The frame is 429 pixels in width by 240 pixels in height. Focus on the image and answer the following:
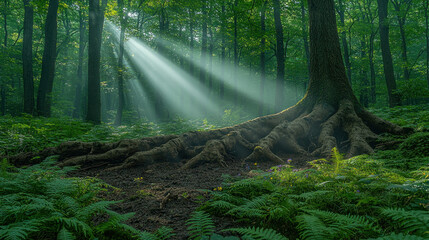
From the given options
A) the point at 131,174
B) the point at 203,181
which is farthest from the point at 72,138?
the point at 203,181

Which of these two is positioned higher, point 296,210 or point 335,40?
point 335,40

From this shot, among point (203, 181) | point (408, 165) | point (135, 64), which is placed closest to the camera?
point (408, 165)

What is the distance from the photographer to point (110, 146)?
483 cm

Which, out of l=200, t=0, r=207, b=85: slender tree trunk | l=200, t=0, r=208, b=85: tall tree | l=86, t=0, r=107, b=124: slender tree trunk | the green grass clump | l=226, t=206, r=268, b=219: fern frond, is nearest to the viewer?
the green grass clump

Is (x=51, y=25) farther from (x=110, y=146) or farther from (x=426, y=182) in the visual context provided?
(x=426, y=182)

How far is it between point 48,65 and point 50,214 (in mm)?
13993

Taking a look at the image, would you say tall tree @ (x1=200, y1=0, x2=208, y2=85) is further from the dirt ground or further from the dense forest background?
the dirt ground

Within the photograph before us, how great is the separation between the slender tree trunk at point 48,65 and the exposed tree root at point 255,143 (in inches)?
346

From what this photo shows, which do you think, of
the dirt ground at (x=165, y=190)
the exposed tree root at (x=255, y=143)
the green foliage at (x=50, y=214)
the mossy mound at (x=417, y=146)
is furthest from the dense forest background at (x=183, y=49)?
the green foliage at (x=50, y=214)

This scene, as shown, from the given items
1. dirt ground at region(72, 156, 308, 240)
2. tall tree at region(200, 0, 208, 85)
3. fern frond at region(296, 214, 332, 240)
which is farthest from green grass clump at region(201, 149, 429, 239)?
tall tree at region(200, 0, 208, 85)

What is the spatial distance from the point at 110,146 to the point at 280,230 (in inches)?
163

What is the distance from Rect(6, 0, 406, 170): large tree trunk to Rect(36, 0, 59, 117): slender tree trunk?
886cm

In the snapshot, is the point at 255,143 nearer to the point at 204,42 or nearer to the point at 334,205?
the point at 334,205

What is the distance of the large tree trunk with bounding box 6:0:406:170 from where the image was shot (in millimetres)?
4621
